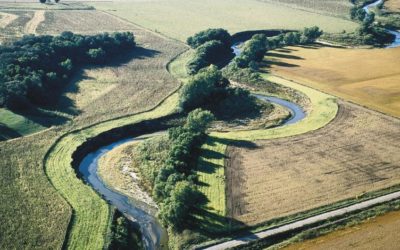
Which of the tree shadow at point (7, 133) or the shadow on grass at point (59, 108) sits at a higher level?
the shadow on grass at point (59, 108)

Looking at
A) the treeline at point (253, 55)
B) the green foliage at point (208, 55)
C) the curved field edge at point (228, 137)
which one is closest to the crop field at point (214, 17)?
the treeline at point (253, 55)

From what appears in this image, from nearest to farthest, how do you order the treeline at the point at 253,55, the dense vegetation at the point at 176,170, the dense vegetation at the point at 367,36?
the dense vegetation at the point at 176,170 < the treeline at the point at 253,55 < the dense vegetation at the point at 367,36

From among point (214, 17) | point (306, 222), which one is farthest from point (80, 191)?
point (214, 17)

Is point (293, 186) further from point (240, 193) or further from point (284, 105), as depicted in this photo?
point (284, 105)

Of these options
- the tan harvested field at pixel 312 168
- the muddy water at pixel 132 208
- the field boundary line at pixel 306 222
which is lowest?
the muddy water at pixel 132 208

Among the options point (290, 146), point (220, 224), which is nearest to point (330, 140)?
point (290, 146)

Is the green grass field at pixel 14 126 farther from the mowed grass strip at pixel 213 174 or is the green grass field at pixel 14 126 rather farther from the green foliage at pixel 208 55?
the green foliage at pixel 208 55

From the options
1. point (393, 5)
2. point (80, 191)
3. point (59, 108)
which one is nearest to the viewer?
point (80, 191)

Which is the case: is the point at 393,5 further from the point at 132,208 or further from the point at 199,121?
the point at 132,208
